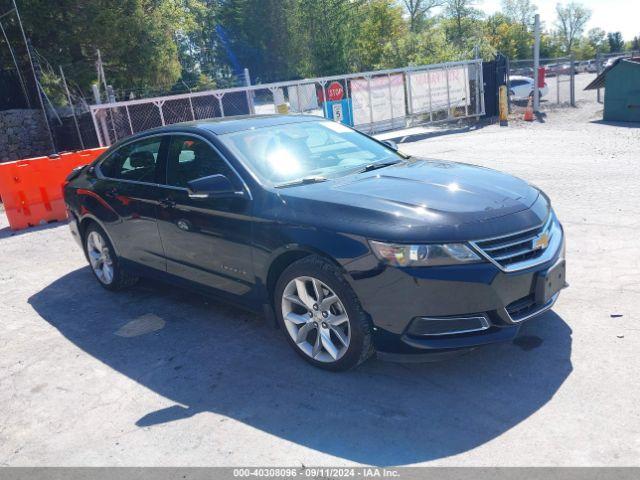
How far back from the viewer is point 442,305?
351cm

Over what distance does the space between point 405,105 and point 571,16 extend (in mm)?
86693

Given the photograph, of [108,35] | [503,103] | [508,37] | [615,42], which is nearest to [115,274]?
[503,103]

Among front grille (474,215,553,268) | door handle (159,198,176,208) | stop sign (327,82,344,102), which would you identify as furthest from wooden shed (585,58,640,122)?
door handle (159,198,176,208)

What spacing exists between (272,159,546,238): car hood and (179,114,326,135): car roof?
3.30ft

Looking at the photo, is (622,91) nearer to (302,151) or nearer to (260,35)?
(302,151)

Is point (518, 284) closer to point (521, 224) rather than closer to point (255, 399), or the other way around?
point (521, 224)

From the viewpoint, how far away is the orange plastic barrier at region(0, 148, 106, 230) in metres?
9.80

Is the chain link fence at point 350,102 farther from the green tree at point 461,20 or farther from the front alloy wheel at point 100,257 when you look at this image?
the green tree at point 461,20

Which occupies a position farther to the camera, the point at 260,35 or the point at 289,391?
the point at 260,35

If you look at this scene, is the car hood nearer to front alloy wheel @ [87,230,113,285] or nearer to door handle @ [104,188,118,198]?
door handle @ [104,188,118,198]

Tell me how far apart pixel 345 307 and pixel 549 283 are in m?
1.30

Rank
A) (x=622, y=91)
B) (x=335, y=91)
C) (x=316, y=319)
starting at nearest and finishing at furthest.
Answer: (x=316, y=319), (x=622, y=91), (x=335, y=91)

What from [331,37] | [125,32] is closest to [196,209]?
[125,32]

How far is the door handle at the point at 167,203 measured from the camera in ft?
16.3
